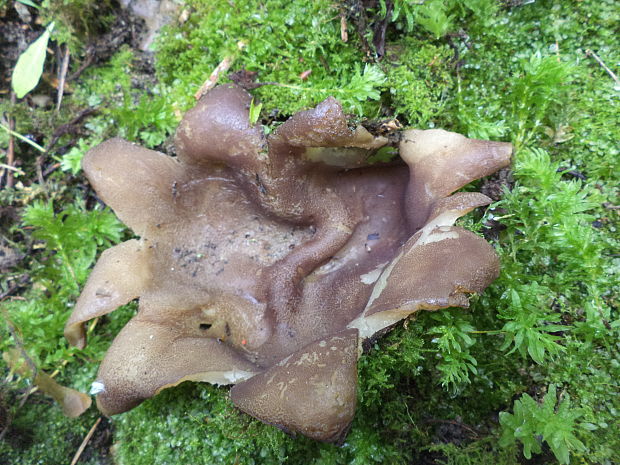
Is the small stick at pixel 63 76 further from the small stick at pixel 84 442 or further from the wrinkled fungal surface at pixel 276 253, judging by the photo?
the small stick at pixel 84 442

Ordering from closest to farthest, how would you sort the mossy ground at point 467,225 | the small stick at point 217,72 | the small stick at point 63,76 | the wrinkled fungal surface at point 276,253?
1. the wrinkled fungal surface at point 276,253
2. the mossy ground at point 467,225
3. the small stick at point 217,72
4. the small stick at point 63,76

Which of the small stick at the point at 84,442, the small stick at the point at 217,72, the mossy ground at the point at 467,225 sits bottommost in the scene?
the small stick at the point at 84,442

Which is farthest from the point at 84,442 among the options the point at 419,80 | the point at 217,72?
the point at 419,80

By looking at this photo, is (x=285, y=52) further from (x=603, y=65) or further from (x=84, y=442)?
(x=84, y=442)

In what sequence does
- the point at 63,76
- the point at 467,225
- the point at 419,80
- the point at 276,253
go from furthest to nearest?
1. the point at 63,76
2. the point at 276,253
3. the point at 419,80
4. the point at 467,225

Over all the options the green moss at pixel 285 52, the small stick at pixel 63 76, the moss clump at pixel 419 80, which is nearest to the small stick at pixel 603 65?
the moss clump at pixel 419 80

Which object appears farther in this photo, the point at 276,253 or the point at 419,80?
the point at 276,253
